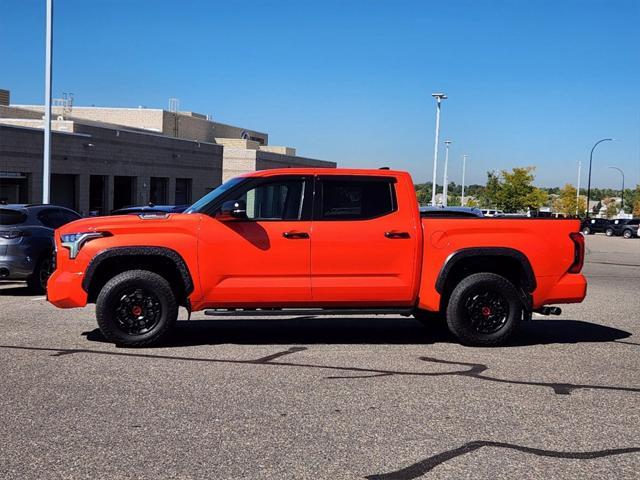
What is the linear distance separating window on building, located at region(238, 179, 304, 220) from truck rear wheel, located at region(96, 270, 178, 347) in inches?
51.0

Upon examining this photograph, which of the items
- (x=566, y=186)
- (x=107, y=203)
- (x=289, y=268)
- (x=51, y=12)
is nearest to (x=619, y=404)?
(x=289, y=268)

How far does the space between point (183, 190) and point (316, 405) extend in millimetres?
54996

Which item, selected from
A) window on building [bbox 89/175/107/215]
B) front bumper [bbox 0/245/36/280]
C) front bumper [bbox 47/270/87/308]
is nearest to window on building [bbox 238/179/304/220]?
front bumper [bbox 47/270/87/308]

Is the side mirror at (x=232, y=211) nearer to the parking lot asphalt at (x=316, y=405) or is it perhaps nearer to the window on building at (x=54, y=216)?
the parking lot asphalt at (x=316, y=405)

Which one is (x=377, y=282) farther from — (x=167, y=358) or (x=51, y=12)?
(x=51, y=12)

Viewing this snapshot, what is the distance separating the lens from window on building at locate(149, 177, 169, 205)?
183 feet

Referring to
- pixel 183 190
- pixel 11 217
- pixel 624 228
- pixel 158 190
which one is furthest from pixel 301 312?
pixel 624 228

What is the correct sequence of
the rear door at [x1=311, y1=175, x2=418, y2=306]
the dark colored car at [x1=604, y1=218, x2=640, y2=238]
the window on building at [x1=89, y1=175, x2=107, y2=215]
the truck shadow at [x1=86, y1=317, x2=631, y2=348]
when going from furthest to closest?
the dark colored car at [x1=604, y1=218, x2=640, y2=238], the window on building at [x1=89, y1=175, x2=107, y2=215], the truck shadow at [x1=86, y1=317, x2=631, y2=348], the rear door at [x1=311, y1=175, x2=418, y2=306]

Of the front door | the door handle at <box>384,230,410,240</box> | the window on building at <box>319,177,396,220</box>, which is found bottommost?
the front door

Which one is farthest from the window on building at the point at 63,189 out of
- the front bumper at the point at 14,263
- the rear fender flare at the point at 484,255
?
the rear fender flare at the point at 484,255

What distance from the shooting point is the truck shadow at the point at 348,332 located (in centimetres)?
1035

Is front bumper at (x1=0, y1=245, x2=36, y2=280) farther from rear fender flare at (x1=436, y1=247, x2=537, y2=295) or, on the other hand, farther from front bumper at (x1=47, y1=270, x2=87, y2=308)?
rear fender flare at (x1=436, y1=247, x2=537, y2=295)

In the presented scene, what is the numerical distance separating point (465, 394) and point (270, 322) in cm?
493

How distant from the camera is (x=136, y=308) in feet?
31.3
